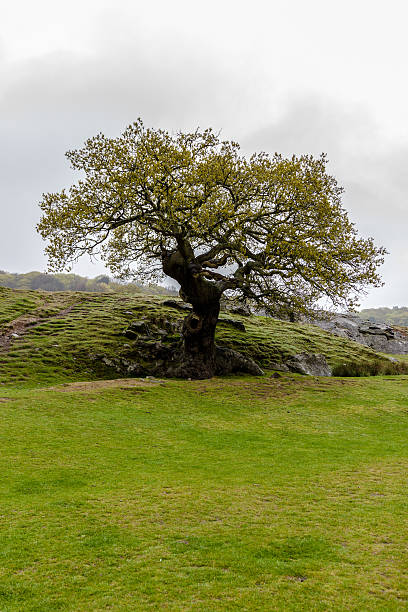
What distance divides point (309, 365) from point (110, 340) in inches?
729

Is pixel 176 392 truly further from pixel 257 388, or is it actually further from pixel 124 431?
pixel 124 431

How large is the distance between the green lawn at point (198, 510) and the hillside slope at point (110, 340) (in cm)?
1094

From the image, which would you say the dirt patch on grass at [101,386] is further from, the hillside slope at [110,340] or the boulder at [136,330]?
the boulder at [136,330]

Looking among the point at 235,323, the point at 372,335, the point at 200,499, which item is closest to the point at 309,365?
the point at 235,323

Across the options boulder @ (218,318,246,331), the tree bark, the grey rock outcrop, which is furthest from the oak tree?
the grey rock outcrop

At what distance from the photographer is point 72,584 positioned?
6.01m

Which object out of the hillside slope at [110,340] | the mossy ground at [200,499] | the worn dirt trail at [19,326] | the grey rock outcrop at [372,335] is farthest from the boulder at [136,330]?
the grey rock outcrop at [372,335]

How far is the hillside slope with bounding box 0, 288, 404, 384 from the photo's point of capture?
101ft

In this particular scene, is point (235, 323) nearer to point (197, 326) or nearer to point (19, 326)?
point (197, 326)

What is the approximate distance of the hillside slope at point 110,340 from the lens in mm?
30812

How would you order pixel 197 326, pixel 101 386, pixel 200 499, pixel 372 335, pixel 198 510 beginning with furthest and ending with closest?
pixel 372 335
pixel 197 326
pixel 101 386
pixel 200 499
pixel 198 510

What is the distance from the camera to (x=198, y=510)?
29.7 ft

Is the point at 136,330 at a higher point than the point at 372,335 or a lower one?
lower

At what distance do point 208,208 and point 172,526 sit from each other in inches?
782
